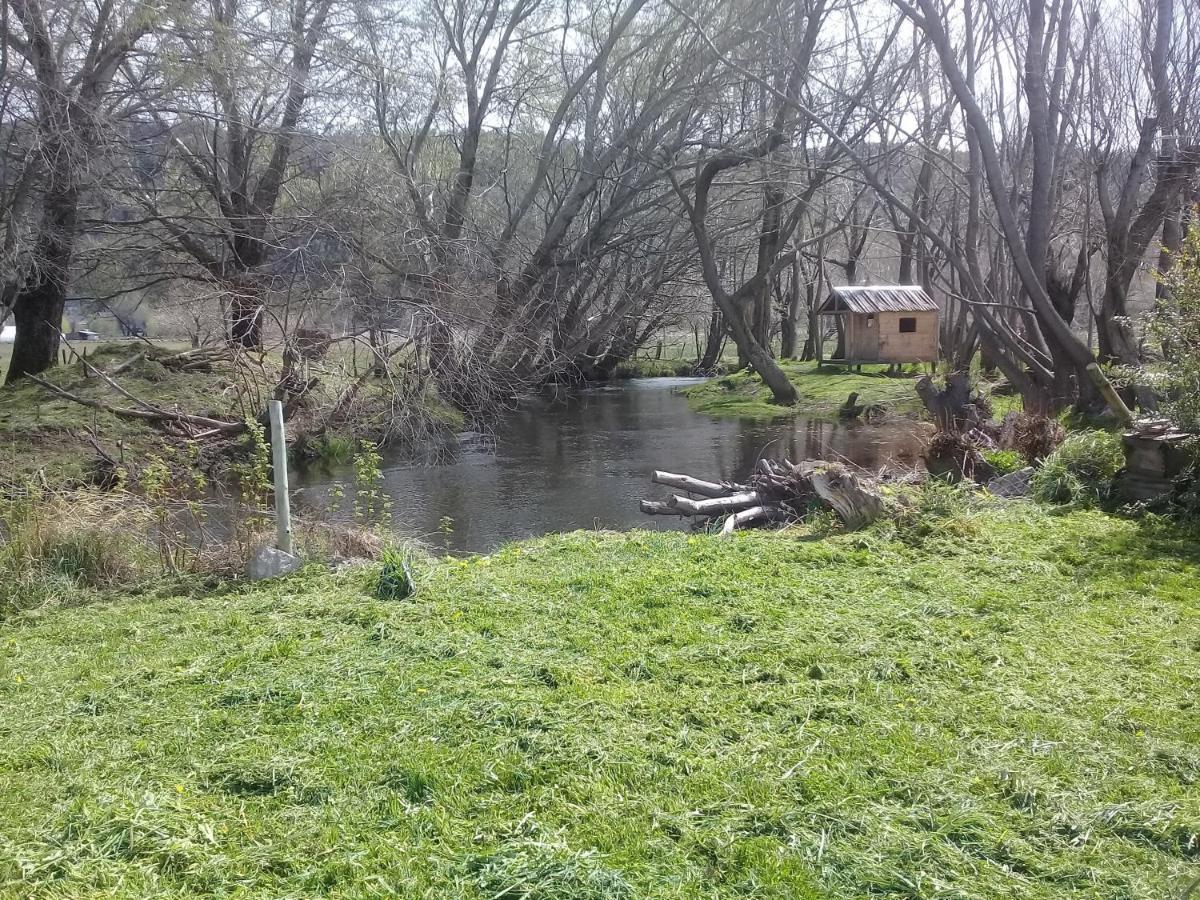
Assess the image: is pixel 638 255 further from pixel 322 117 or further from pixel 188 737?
pixel 188 737

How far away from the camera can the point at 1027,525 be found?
311 inches

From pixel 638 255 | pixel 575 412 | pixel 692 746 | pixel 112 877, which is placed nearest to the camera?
pixel 112 877

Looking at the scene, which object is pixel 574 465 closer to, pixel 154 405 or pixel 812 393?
pixel 154 405

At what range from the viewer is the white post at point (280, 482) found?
23.4 ft

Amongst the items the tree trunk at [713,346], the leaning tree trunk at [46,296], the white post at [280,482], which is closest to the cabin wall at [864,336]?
the tree trunk at [713,346]

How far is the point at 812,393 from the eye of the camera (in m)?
24.8

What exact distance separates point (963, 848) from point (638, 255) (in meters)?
24.1

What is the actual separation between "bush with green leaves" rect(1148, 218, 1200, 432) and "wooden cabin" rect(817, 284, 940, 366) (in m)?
19.9

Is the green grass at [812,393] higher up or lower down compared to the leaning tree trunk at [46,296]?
lower down

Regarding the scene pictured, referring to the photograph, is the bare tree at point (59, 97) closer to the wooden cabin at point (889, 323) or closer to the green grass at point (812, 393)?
the green grass at point (812, 393)

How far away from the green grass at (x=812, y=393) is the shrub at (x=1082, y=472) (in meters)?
11.9

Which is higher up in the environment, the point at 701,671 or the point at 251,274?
the point at 251,274

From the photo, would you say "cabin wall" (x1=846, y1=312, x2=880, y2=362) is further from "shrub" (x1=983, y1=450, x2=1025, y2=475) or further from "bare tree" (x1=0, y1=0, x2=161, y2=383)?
"bare tree" (x1=0, y1=0, x2=161, y2=383)

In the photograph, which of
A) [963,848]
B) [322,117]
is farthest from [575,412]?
[963,848]
